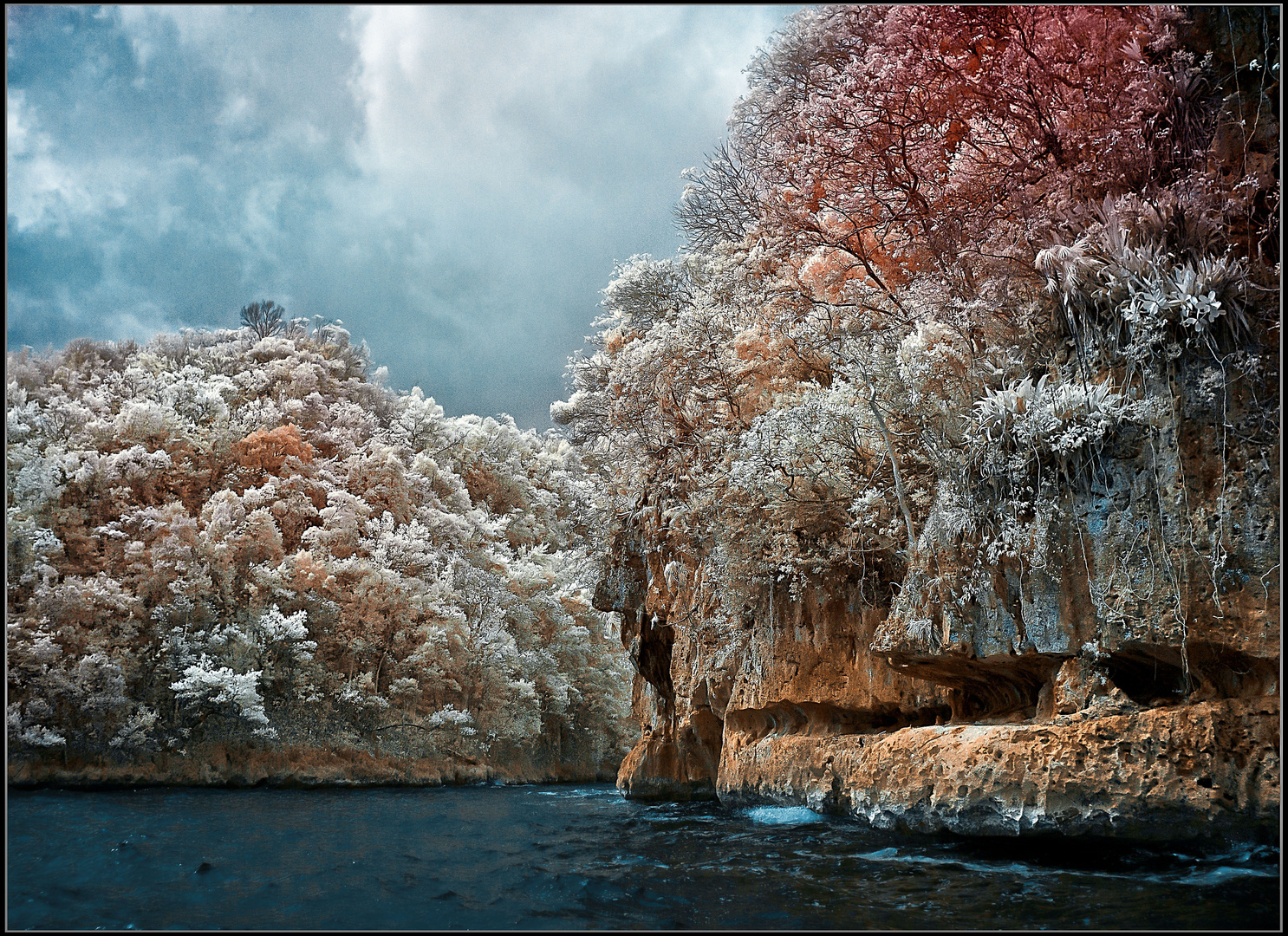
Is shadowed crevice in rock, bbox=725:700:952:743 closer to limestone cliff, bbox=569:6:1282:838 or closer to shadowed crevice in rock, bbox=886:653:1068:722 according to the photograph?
limestone cliff, bbox=569:6:1282:838

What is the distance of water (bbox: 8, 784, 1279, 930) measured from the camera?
20.7 feet

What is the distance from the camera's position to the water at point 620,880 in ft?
20.7

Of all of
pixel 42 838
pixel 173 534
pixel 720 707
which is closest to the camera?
pixel 42 838

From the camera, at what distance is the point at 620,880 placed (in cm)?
806

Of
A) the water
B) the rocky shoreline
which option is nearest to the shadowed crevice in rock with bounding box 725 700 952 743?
the water

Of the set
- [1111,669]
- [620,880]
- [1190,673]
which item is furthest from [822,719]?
[1190,673]

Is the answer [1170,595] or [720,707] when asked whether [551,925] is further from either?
[720,707]

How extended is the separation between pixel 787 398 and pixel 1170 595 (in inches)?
241

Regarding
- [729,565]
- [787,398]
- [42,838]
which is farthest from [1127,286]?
[42,838]

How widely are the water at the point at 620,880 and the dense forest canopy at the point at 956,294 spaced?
96.8 inches

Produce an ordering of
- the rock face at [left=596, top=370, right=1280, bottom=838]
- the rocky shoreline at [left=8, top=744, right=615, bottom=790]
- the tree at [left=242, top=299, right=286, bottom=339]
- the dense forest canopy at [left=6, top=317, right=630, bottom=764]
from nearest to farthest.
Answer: the rock face at [left=596, top=370, right=1280, bottom=838], the rocky shoreline at [left=8, top=744, right=615, bottom=790], the dense forest canopy at [left=6, top=317, right=630, bottom=764], the tree at [left=242, top=299, right=286, bottom=339]

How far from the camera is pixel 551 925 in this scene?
6.32 meters

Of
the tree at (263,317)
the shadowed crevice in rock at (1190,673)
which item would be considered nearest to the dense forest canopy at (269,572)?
the tree at (263,317)

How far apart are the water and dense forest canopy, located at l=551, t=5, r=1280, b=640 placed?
2.46m
